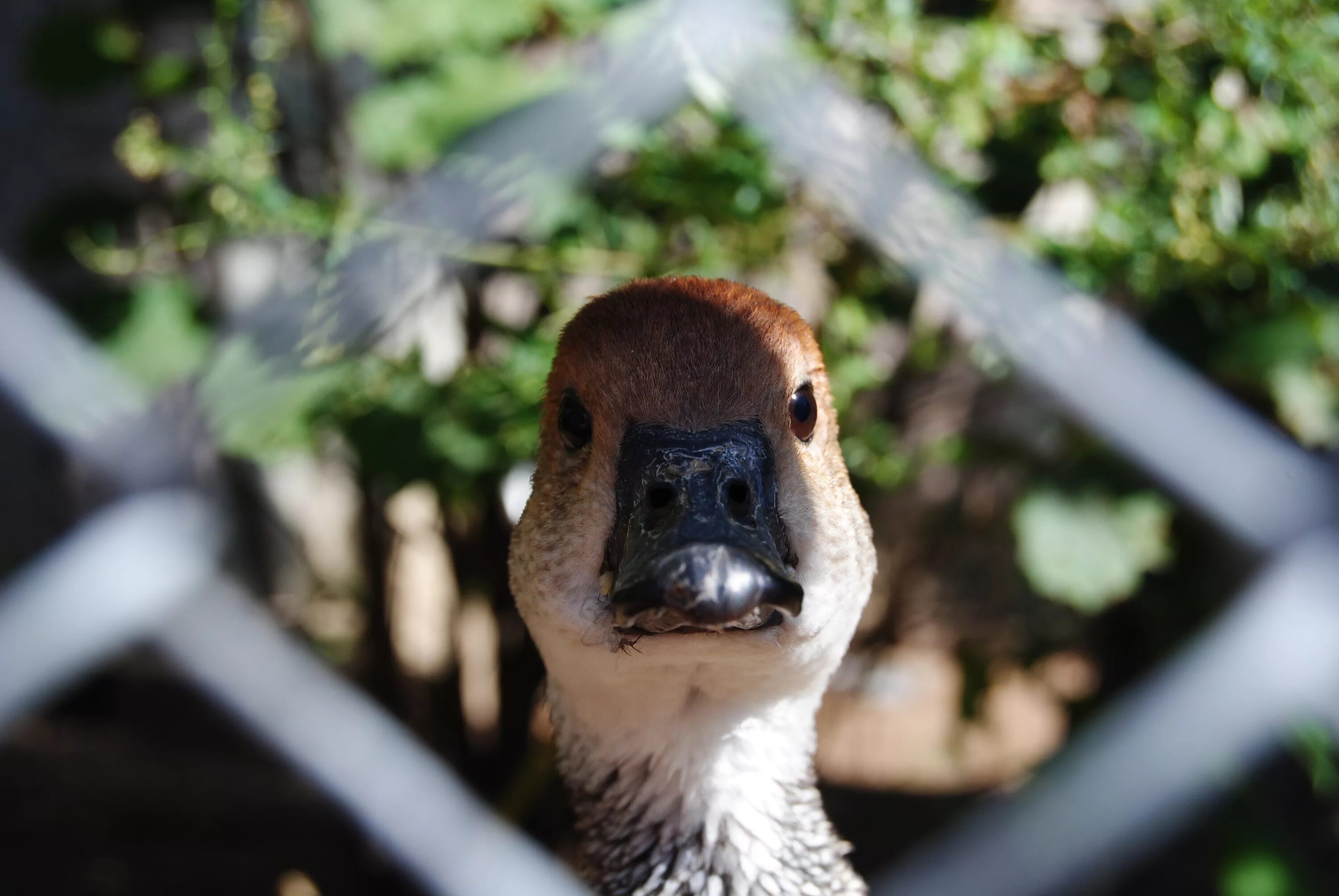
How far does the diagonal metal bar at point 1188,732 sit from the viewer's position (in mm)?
2053

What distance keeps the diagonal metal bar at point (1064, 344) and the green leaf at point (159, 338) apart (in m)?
1.21

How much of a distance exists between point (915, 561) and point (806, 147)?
1.39m

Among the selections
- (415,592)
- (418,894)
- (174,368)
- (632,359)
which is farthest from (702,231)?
(415,592)

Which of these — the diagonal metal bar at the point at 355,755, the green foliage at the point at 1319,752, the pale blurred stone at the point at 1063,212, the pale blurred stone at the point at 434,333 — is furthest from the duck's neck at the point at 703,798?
the pale blurred stone at the point at 1063,212

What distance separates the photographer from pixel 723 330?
160cm

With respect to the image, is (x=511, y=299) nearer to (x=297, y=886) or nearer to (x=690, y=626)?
(x=297, y=886)

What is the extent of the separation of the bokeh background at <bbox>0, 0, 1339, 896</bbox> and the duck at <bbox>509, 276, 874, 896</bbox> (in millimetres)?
392

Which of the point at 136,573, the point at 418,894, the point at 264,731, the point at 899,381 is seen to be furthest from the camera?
the point at 418,894

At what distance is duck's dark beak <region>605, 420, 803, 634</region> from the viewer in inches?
46.3

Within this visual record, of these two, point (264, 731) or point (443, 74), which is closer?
point (443, 74)

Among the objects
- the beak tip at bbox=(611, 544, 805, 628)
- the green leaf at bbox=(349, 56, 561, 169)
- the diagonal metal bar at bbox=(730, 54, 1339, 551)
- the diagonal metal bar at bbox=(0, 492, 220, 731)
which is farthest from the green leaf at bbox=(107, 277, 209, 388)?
the beak tip at bbox=(611, 544, 805, 628)

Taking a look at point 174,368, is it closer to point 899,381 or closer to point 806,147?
point 806,147

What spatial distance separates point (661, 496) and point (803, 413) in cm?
43

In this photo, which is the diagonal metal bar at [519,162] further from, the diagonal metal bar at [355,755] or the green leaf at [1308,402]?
the green leaf at [1308,402]
